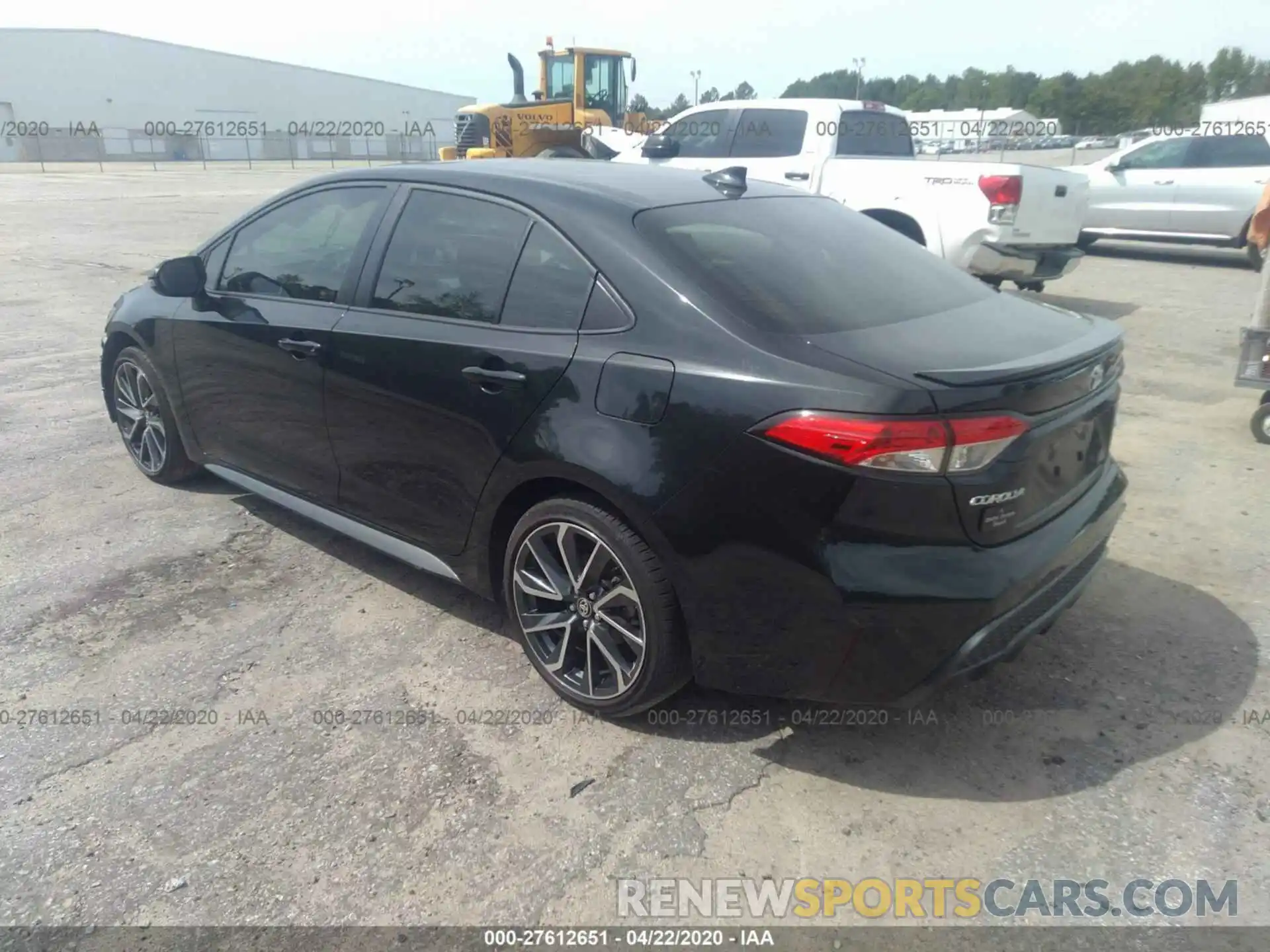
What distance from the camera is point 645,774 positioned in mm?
2797

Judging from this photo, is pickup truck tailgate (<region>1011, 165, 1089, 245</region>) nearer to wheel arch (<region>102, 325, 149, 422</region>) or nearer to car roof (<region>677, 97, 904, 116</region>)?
car roof (<region>677, 97, 904, 116</region>)

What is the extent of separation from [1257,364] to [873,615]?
Result: 430 centimetres

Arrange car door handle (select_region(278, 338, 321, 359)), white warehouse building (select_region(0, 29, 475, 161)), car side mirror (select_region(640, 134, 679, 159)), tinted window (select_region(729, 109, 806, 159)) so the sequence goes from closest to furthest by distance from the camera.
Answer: car door handle (select_region(278, 338, 321, 359)) < tinted window (select_region(729, 109, 806, 159)) < car side mirror (select_region(640, 134, 679, 159)) < white warehouse building (select_region(0, 29, 475, 161))

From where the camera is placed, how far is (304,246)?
390 cm

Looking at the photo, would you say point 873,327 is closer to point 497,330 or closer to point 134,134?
point 497,330

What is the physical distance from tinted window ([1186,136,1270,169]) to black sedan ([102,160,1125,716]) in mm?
11939

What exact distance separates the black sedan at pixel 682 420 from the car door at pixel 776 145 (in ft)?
20.1

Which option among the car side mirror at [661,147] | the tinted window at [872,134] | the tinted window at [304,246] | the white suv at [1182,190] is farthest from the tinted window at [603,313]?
the white suv at [1182,190]

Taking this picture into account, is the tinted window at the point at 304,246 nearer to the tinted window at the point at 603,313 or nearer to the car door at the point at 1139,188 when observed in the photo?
the tinted window at the point at 603,313

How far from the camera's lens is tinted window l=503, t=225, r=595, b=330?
2.92 meters

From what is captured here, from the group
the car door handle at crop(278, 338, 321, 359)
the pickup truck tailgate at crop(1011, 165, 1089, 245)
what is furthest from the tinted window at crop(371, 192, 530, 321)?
the pickup truck tailgate at crop(1011, 165, 1089, 245)

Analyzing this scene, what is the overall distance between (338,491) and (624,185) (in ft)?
5.34

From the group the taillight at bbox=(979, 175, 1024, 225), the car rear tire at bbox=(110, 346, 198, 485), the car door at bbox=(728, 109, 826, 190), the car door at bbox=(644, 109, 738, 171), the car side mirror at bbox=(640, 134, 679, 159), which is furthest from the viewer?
the car side mirror at bbox=(640, 134, 679, 159)

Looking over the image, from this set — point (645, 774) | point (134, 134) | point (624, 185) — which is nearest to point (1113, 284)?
point (624, 185)
